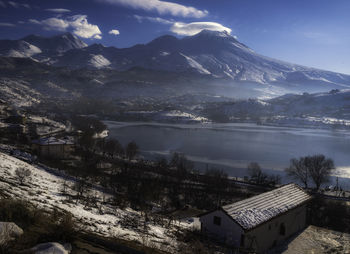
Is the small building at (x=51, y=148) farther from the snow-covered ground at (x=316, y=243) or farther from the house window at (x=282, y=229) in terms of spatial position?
the snow-covered ground at (x=316, y=243)

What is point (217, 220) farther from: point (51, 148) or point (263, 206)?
point (51, 148)

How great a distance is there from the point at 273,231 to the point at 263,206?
70 centimetres

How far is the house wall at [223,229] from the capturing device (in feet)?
23.7

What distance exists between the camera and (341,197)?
17.9m

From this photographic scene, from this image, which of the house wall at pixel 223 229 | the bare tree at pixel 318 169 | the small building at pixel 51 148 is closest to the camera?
the house wall at pixel 223 229

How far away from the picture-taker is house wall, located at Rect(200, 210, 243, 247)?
722cm

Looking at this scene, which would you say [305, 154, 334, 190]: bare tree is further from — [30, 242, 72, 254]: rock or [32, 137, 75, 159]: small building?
[30, 242, 72, 254]: rock

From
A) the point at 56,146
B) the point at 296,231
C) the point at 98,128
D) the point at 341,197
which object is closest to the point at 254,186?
the point at 341,197

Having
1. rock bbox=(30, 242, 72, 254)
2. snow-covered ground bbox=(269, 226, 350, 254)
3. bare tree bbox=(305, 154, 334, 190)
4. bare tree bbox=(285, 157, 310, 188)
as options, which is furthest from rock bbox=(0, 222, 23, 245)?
bare tree bbox=(285, 157, 310, 188)

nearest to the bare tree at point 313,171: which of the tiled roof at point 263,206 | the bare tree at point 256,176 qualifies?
the bare tree at point 256,176

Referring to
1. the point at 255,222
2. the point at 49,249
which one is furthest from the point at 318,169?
the point at 49,249

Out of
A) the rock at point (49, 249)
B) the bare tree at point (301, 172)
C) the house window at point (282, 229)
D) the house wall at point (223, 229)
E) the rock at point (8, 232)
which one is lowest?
the bare tree at point (301, 172)

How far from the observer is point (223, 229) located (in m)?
7.54

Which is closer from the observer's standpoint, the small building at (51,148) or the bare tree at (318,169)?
the bare tree at (318,169)
